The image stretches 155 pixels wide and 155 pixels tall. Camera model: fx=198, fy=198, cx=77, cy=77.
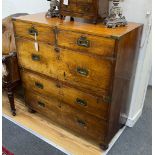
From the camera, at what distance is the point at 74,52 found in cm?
141

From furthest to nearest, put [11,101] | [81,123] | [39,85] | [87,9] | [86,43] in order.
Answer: [11,101] < [39,85] < [81,123] < [87,9] < [86,43]

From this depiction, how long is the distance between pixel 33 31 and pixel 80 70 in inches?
20.1

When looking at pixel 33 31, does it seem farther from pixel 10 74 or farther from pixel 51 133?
pixel 51 133

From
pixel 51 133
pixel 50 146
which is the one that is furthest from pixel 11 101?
pixel 50 146

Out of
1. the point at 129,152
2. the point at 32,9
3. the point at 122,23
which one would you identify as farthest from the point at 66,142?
the point at 32,9

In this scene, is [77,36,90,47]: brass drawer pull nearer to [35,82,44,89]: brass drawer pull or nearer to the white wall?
the white wall

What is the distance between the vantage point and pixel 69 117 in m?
1.75

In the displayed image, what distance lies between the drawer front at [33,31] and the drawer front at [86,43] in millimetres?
103

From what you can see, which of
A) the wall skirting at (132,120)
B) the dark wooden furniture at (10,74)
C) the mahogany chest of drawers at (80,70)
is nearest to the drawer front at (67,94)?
the mahogany chest of drawers at (80,70)

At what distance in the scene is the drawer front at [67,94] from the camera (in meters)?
1.49

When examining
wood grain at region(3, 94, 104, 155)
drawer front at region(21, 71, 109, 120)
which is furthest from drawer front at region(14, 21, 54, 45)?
wood grain at region(3, 94, 104, 155)

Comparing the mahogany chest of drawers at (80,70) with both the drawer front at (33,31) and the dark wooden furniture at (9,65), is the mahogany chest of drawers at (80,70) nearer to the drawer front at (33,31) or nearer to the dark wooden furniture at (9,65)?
the drawer front at (33,31)

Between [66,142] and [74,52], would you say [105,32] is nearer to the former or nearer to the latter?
[74,52]

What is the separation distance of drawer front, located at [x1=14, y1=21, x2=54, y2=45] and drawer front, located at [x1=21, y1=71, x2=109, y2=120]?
36cm
